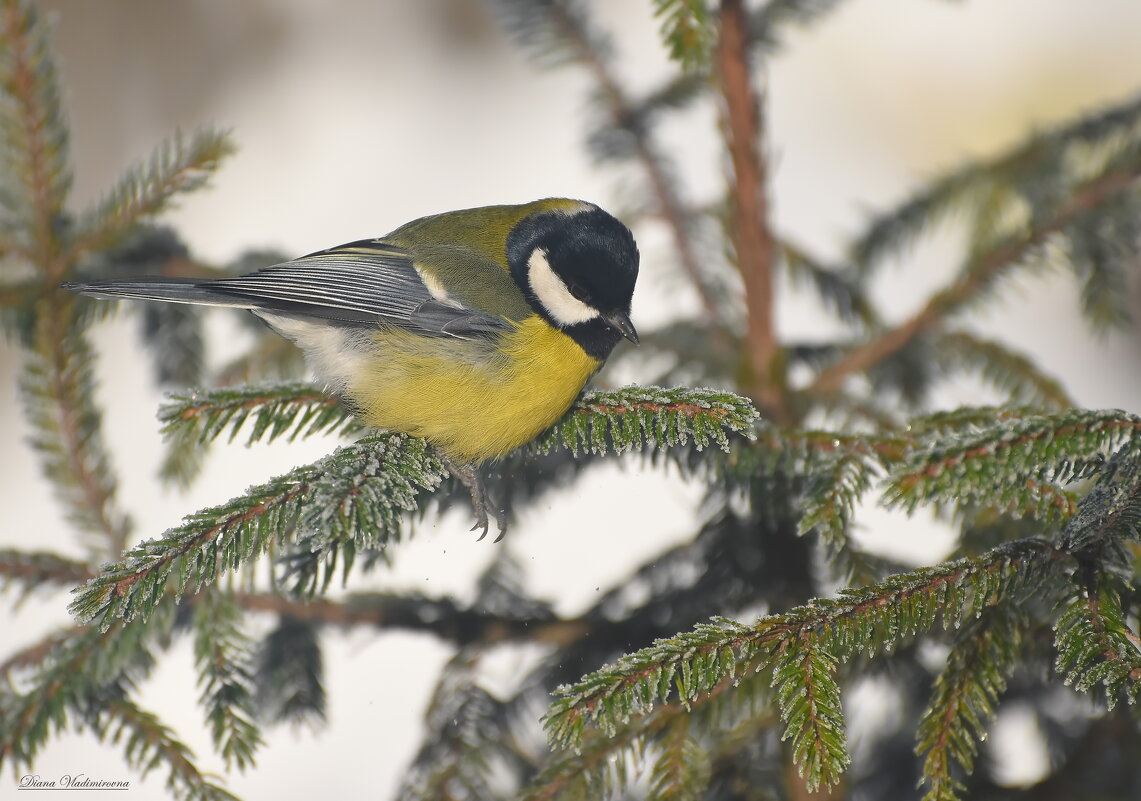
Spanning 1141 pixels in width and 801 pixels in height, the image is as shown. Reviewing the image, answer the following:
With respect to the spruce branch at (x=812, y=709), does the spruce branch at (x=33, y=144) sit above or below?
above

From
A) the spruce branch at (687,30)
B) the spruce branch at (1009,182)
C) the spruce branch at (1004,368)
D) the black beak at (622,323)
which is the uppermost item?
the spruce branch at (1009,182)

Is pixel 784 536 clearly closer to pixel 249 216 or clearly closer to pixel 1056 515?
pixel 1056 515

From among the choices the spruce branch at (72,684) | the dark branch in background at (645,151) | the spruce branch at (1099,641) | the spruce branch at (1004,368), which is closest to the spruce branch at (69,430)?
the spruce branch at (72,684)

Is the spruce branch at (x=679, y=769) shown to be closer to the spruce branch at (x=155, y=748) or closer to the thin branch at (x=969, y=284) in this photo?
the spruce branch at (x=155, y=748)

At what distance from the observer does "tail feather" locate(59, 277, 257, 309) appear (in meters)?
1.47

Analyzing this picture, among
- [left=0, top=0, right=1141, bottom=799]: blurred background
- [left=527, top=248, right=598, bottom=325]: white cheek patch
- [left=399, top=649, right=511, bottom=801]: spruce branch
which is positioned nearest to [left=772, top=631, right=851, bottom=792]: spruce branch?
[left=399, top=649, right=511, bottom=801]: spruce branch

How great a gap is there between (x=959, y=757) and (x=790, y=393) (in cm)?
86

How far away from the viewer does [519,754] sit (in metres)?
1.55

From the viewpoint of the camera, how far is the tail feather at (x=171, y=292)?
147cm

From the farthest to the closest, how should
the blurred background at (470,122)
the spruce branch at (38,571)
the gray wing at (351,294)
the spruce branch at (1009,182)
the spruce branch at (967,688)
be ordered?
the blurred background at (470,122)
the spruce branch at (1009,182)
the gray wing at (351,294)
the spruce branch at (38,571)
the spruce branch at (967,688)

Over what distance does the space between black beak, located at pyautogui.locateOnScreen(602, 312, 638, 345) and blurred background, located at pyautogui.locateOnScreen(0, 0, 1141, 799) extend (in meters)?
1.30

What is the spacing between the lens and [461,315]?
1700mm

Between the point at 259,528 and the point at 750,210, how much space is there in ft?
3.41

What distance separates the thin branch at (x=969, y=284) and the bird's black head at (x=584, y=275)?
1.33ft
